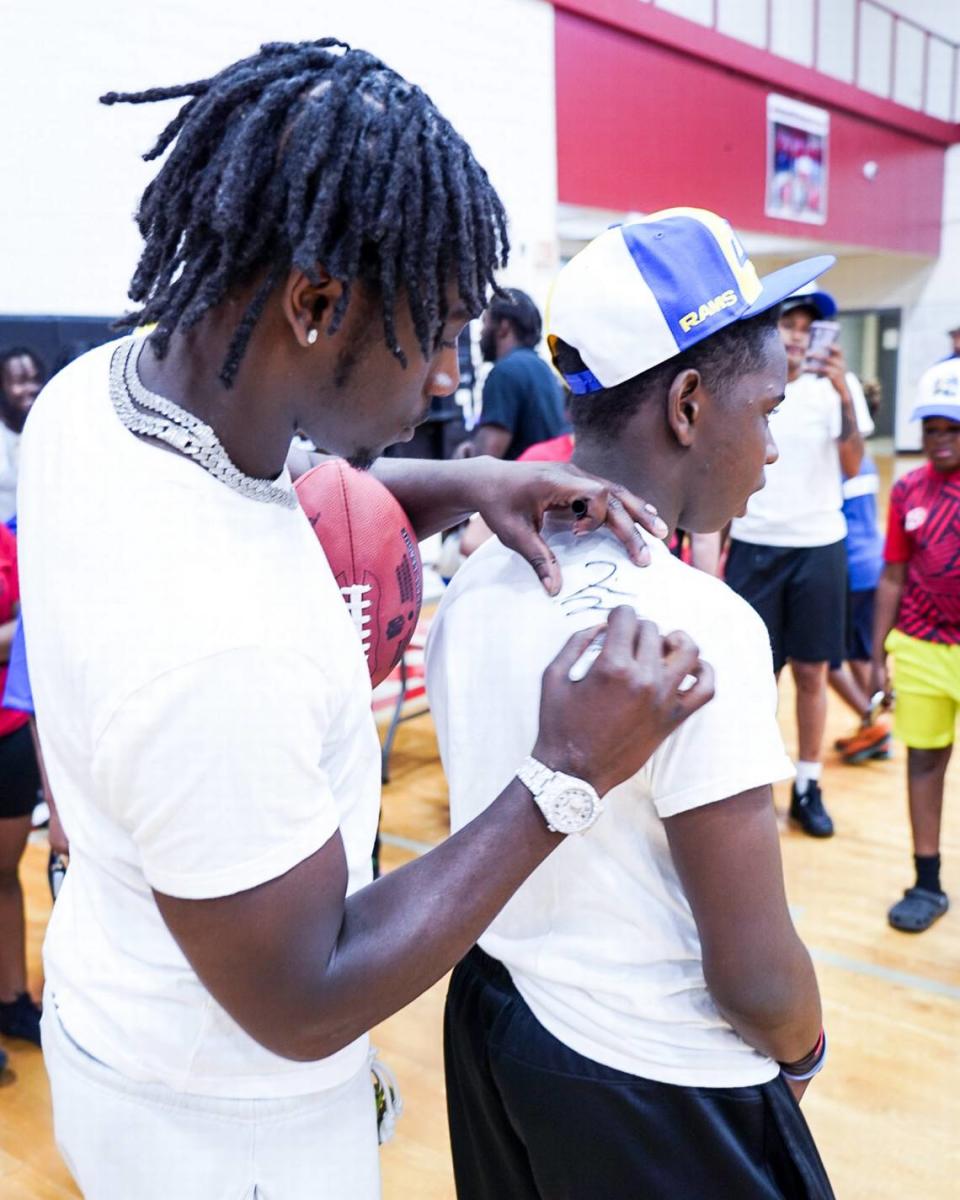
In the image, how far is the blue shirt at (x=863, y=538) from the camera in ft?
15.6

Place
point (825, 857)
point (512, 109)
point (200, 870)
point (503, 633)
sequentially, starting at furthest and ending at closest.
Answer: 1. point (512, 109)
2. point (825, 857)
3. point (503, 633)
4. point (200, 870)

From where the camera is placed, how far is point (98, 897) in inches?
38.2

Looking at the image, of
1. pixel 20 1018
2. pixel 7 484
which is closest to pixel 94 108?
pixel 7 484

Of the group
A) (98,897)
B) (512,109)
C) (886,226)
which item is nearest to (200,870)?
(98,897)

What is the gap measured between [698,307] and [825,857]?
9.95 ft

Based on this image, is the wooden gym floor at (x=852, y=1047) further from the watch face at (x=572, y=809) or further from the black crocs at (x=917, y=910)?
the watch face at (x=572, y=809)

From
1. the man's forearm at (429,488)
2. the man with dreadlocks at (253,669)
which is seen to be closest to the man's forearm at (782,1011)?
the man with dreadlocks at (253,669)

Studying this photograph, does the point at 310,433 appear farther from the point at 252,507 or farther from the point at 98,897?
the point at 98,897

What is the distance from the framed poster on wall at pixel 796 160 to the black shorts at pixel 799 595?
835 cm

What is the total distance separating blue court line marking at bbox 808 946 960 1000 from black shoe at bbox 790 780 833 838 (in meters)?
0.83

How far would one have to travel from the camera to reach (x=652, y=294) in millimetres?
1198

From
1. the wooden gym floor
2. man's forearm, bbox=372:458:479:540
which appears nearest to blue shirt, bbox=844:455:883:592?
the wooden gym floor

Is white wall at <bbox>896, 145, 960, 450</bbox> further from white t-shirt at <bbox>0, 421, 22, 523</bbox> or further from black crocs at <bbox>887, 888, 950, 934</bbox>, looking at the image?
white t-shirt at <bbox>0, 421, 22, 523</bbox>

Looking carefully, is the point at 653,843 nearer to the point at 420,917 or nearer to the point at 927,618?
the point at 420,917
